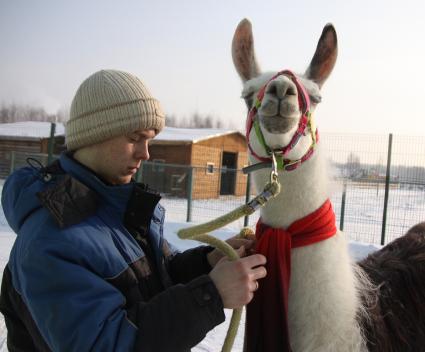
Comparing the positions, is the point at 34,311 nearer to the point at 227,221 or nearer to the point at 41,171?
the point at 41,171

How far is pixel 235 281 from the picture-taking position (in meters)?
1.04

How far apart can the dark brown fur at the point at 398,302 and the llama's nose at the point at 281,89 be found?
89 centimetres

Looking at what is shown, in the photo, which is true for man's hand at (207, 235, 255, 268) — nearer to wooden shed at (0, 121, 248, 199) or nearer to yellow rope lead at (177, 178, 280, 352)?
yellow rope lead at (177, 178, 280, 352)

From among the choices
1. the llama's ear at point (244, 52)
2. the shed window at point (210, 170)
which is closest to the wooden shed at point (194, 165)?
the shed window at point (210, 170)

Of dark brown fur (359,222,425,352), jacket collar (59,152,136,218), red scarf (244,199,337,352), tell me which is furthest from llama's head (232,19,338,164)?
dark brown fur (359,222,425,352)

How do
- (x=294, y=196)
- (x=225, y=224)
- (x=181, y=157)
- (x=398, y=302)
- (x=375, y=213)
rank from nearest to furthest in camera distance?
(x=225, y=224) → (x=294, y=196) → (x=398, y=302) → (x=375, y=213) → (x=181, y=157)

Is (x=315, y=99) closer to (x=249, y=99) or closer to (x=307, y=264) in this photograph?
(x=249, y=99)

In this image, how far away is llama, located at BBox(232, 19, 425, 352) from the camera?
1.27 m

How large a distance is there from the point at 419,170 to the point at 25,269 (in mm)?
7264

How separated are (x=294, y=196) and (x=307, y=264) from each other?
241 millimetres

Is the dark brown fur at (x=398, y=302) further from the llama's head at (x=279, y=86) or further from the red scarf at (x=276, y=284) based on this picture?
the llama's head at (x=279, y=86)

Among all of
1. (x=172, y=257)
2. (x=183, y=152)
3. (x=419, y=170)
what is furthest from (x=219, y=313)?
(x=183, y=152)

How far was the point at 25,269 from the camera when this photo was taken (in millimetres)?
946

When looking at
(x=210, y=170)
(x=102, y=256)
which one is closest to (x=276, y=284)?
(x=102, y=256)
